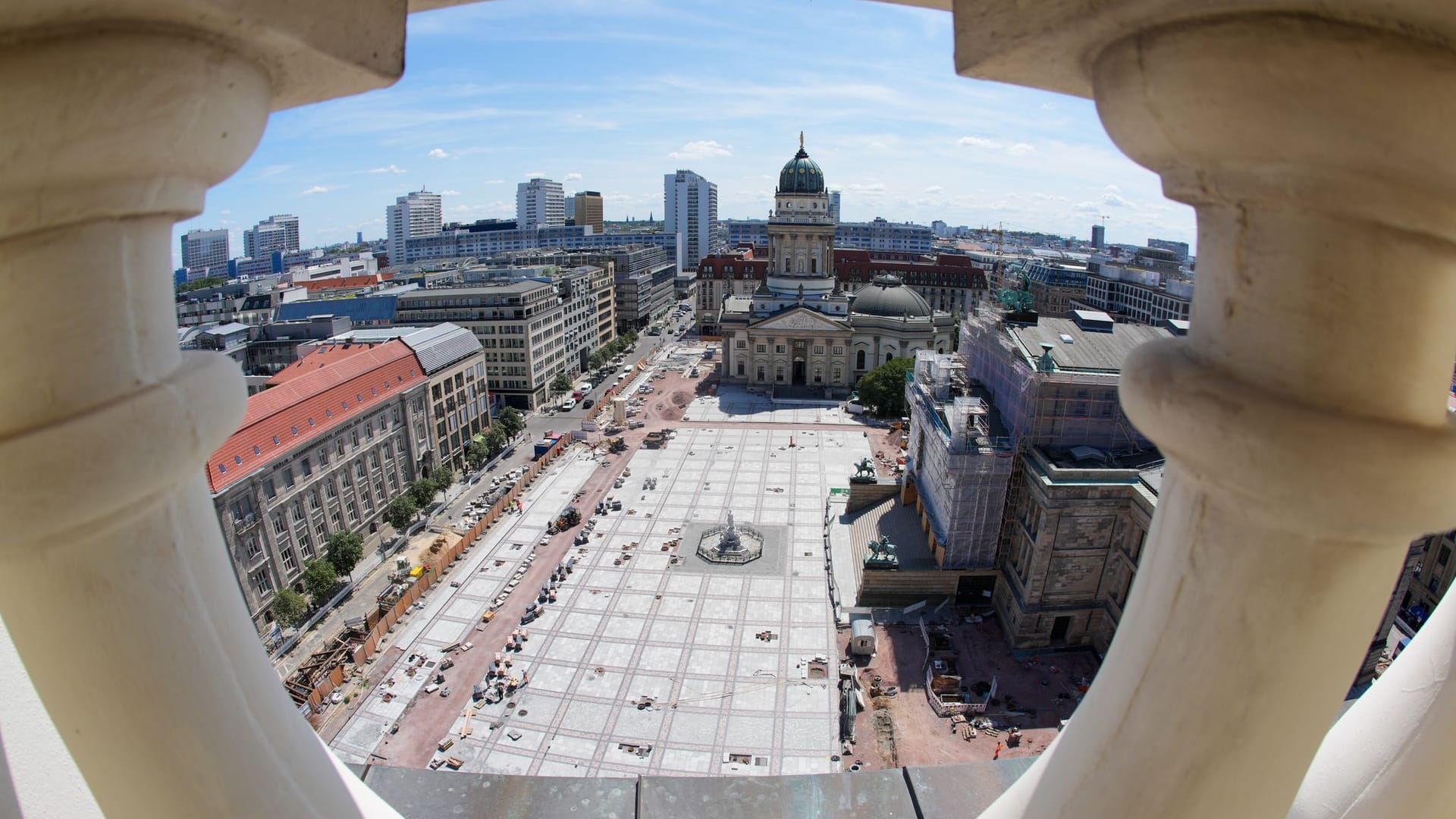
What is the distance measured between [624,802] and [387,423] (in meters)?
37.0

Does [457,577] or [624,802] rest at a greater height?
[624,802]

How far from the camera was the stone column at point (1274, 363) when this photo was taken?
1.52 metres

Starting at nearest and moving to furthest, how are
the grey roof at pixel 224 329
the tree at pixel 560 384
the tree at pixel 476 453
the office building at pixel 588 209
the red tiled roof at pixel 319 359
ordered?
the red tiled roof at pixel 319 359, the tree at pixel 476 453, the grey roof at pixel 224 329, the tree at pixel 560 384, the office building at pixel 588 209

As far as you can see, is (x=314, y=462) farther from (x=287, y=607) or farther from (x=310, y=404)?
(x=287, y=607)

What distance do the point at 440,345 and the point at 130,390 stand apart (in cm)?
4370

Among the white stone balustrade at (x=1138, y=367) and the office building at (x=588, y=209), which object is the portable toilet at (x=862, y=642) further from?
the office building at (x=588, y=209)

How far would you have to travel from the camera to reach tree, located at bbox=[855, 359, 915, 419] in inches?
1946

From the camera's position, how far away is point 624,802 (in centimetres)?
344

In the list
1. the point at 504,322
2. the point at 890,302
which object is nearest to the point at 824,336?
the point at 890,302

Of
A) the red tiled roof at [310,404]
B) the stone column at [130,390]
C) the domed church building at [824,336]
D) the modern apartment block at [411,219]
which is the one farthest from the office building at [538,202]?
the stone column at [130,390]

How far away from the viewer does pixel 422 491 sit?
114 feet

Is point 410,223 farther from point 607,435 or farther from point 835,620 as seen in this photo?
point 835,620

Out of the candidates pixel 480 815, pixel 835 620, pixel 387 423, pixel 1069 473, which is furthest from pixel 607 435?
pixel 480 815

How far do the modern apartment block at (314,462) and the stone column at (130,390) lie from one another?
23782 mm
